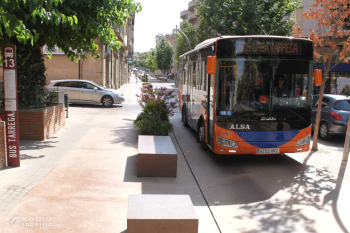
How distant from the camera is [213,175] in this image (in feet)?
24.8

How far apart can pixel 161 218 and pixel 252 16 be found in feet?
54.0

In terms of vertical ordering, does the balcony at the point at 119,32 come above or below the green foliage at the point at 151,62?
below

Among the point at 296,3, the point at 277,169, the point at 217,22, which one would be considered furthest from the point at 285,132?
the point at 296,3

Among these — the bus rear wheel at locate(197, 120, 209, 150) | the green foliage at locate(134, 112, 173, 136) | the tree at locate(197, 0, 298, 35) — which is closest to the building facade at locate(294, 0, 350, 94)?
the tree at locate(197, 0, 298, 35)

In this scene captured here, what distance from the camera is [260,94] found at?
7.82 metres

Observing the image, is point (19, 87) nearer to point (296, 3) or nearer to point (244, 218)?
point (244, 218)

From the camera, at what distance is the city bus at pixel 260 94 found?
776 centimetres

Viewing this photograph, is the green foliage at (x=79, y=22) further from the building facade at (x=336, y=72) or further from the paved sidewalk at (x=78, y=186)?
the building facade at (x=336, y=72)

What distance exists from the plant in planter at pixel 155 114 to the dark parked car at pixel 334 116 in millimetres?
5117

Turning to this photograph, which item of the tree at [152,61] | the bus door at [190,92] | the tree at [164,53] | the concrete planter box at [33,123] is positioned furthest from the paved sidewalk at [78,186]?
the tree at [152,61]

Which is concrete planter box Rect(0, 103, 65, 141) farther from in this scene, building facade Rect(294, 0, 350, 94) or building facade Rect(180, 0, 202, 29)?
building facade Rect(180, 0, 202, 29)

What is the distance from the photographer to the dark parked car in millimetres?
11539

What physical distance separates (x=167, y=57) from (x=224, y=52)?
3167 inches

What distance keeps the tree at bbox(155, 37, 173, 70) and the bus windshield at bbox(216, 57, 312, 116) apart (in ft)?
259
